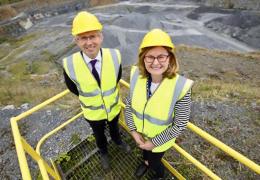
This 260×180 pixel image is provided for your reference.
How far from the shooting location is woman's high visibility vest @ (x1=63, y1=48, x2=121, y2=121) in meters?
2.60

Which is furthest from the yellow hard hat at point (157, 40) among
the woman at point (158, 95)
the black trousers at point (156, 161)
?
the black trousers at point (156, 161)

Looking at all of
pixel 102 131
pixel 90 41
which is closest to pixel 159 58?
pixel 90 41

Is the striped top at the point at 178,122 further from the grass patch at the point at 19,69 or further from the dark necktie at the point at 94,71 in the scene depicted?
the grass patch at the point at 19,69

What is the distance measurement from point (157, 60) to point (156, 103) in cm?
45

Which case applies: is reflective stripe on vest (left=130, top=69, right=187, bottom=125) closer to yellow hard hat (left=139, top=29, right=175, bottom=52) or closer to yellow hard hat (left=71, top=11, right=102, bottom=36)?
yellow hard hat (left=139, top=29, right=175, bottom=52)

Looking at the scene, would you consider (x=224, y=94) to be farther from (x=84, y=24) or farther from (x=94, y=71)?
(x=84, y=24)

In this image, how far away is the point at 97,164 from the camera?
3.33 metres

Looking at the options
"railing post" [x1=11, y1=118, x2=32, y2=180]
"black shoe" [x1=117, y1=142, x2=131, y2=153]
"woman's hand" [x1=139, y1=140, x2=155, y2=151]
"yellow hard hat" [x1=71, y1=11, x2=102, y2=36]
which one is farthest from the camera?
"black shoe" [x1=117, y1=142, x2=131, y2=153]

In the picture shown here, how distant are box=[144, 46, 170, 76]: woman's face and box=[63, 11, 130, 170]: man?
2.21 ft

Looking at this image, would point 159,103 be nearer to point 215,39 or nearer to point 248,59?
point 248,59

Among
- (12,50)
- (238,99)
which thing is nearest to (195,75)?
(238,99)

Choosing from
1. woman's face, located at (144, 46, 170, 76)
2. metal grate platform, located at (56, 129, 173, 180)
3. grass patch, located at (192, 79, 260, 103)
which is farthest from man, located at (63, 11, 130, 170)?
grass patch, located at (192, 79, 260, 103)

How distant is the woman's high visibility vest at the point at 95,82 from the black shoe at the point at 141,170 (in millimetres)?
993

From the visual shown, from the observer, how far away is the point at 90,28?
230 centimetres
